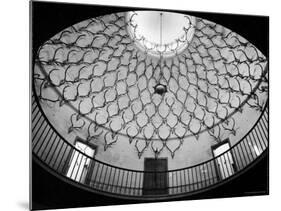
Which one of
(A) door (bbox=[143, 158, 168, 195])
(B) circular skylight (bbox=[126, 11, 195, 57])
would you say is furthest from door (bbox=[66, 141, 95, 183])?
(B) circular skylight (bbox=[126, 11, 195, 57])

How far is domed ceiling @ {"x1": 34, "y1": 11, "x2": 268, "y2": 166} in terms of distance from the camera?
1.98 meters

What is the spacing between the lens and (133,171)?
206 centimetres

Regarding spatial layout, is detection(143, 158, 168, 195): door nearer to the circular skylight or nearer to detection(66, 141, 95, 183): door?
detection(66, 141, 95, 183): door

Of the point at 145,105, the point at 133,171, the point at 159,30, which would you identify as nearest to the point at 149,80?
the point at 145,105

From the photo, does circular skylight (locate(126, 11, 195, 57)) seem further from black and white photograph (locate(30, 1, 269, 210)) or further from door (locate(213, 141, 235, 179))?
door (locate(213, 141, 235, 179))

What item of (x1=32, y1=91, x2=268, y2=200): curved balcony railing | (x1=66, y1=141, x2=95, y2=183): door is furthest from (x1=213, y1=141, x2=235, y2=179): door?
(x1=66, y1=141, x2=95, y2=183): door

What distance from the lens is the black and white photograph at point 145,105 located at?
6.41 ft

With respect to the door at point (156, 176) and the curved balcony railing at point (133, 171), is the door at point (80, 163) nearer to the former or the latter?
the curved balcony railing at point (133, 171)

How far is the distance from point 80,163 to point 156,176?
43 cm

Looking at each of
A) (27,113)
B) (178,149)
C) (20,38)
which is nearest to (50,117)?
(27,113)

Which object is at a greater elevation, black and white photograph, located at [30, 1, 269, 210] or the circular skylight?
the circular skylight

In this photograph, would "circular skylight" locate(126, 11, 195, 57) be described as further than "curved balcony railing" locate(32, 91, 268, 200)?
Yes

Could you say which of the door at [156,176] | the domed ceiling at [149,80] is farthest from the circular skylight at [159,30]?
the door at [156,176]

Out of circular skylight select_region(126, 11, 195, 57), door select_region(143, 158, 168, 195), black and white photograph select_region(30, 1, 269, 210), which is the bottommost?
door select_region(143, 158, 168, 195)
